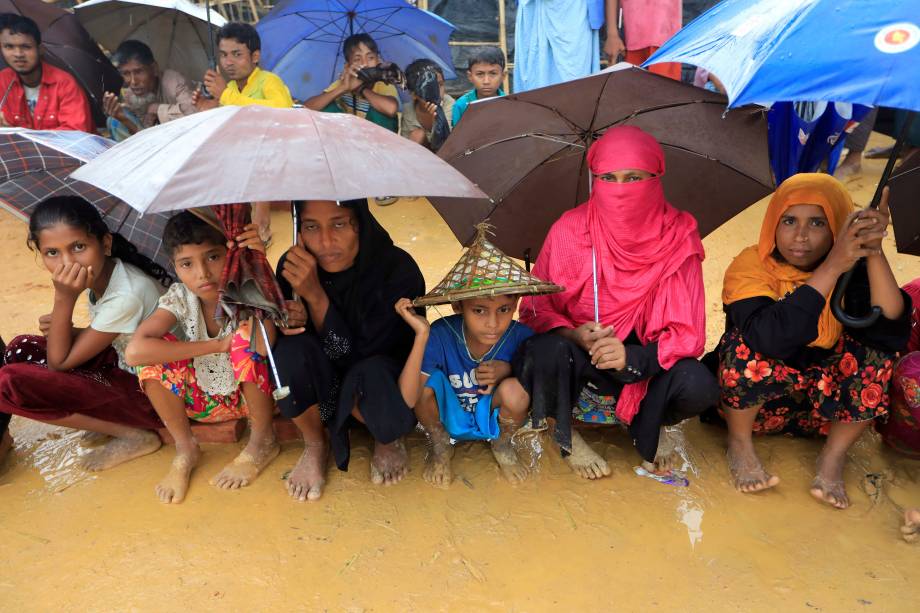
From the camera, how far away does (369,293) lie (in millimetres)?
3031

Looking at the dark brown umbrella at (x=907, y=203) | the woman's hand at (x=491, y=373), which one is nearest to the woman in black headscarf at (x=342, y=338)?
the woman's hand at (x=491, y=373)

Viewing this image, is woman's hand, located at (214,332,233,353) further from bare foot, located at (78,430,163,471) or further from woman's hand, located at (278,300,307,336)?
bare foot, located at (78,430,163,471)

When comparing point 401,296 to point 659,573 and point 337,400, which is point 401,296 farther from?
point 659,573

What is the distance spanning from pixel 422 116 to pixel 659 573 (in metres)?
4.84

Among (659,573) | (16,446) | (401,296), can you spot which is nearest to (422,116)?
(401,296)

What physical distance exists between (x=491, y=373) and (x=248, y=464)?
3.82 ft

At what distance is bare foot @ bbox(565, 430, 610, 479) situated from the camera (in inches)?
120

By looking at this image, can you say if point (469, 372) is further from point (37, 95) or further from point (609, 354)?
point (37, 95)

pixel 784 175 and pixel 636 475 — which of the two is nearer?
pixel 636 475

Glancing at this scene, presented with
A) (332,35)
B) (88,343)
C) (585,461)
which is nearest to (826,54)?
(585,461)

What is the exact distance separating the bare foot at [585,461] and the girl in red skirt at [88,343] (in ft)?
6.44

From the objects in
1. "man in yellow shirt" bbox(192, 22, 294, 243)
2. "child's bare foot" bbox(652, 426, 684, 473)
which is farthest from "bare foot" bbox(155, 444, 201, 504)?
"man in yellow shirt" bbox(192, 22, 294, 243)

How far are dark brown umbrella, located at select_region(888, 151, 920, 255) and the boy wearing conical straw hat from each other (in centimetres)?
185

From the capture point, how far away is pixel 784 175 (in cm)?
378
